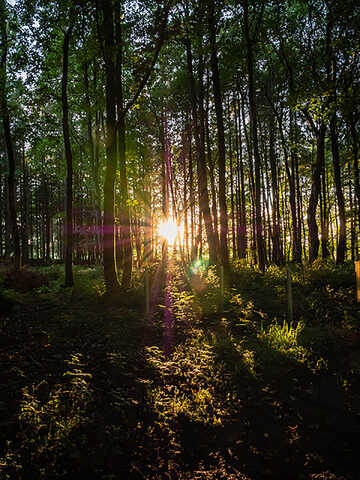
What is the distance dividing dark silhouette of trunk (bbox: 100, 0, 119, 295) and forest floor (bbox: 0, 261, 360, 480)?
7.04 feet

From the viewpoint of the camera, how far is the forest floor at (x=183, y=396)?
8.96 ft

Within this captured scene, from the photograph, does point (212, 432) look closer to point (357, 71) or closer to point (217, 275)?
point (217, 275)

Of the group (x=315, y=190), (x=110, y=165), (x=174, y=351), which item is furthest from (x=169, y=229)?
(x=174, y=351)

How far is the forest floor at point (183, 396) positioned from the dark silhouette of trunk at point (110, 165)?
215cm

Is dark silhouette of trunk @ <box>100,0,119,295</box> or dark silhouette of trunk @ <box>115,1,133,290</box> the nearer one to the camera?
dark silhouette of trunk @ <box>100,0,119,295</box>

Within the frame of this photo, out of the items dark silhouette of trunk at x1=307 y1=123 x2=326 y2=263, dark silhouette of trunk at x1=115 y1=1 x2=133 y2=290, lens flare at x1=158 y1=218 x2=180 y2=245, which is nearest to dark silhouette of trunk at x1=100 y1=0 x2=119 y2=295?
dark silhouette of trunk at x1=115 y1=1 x2=133 y2=290

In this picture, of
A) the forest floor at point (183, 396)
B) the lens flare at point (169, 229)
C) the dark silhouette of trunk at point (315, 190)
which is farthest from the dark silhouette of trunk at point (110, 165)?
the lens flare at point (169, 229)

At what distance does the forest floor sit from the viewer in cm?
273

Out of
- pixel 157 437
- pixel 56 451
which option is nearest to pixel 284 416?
pixel 157 437

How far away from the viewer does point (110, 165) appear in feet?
32.0

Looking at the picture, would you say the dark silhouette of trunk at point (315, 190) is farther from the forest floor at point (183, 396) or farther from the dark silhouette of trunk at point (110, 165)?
the dark silhouette of trunk at point (110, 165)

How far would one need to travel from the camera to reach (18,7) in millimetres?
11492

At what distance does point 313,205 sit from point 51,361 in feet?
42.8

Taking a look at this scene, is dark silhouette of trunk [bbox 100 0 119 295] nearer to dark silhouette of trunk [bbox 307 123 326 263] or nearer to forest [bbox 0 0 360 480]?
forest [bbox 0 0 360 480]
